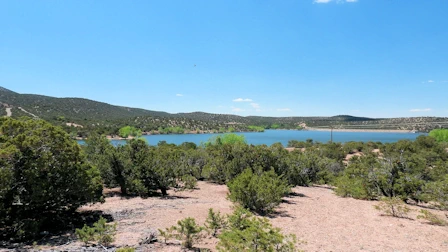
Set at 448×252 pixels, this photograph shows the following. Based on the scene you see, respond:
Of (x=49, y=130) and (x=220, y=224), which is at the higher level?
(x=49, y=130)

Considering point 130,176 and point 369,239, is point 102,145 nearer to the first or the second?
point 130,176

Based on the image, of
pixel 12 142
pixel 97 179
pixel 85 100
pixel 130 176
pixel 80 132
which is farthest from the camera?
pixel 85 100

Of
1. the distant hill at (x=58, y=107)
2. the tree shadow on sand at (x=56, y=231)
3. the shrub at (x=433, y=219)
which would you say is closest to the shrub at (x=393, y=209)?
the shrub at (x=433, y=219)

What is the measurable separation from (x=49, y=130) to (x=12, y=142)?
103 cm

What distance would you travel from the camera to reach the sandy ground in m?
7.26

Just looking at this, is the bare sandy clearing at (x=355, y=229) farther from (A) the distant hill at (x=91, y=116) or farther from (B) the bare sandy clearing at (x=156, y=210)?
(A) the distant hill at (x=91, y=116)

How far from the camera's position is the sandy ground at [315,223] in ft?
23.8

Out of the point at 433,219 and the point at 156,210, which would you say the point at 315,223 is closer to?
the point at 433,219

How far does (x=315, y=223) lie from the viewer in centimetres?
938

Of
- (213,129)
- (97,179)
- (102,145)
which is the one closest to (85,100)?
(213,129)

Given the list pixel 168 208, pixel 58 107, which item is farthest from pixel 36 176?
pixel 58 107

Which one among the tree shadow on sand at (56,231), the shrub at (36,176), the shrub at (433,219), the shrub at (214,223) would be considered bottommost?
the shrub at (433,219)

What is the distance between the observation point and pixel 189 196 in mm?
14305

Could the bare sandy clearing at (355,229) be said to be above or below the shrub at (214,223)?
below
